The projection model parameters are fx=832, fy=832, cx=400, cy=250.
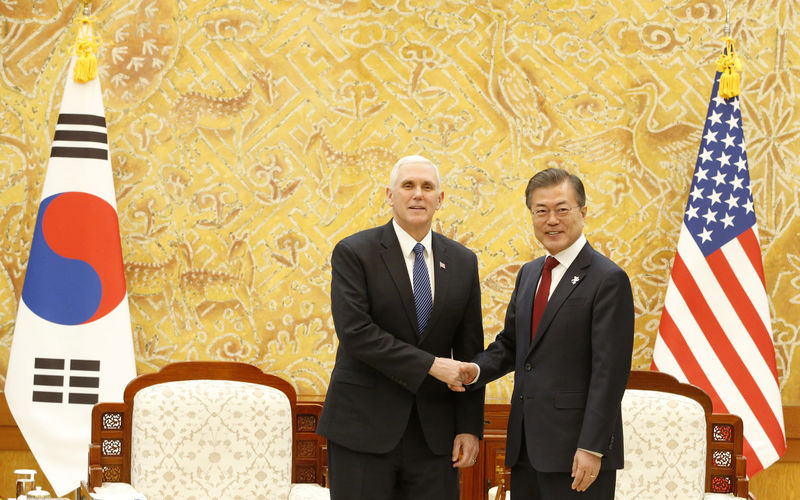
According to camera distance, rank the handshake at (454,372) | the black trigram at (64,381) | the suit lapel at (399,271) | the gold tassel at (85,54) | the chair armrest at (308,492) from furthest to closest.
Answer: the gold tassel at (85,54) → the black trigram at (64,381) → the chair armrest at (308,492) → the suit lapel at (399,271) → the handshake at (454,372)

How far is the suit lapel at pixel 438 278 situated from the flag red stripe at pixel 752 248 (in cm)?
202

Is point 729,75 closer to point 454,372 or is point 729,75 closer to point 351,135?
point 351,135

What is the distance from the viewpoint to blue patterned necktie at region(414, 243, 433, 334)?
9.46 feet

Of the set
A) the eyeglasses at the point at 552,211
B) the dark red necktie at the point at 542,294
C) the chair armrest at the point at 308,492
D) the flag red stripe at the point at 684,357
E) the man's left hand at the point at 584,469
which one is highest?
the eyeglasses at the point at 552,211

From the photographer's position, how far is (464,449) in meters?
2.86

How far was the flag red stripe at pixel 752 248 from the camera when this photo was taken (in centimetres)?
425

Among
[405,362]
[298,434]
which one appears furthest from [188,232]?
[405,362]

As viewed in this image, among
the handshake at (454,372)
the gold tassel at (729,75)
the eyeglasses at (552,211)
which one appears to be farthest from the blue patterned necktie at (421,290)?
the gold tassel at (729,75)

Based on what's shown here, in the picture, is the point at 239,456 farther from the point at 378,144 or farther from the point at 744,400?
the point at 744,400

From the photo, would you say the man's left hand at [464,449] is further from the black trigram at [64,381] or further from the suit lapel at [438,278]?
the black trigram at [64,381]

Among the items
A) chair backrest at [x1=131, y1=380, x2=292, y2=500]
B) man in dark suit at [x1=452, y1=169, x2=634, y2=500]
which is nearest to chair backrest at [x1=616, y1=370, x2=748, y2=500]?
man in dark suit at [x1=452, y1=169, x2=634, y2=500]

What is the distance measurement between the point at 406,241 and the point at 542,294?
1.67 ft

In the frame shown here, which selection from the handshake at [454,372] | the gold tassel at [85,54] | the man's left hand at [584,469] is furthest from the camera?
the gold tassel at [85,54]

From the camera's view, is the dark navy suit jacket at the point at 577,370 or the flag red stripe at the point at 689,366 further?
the flag red stripe at the point at 689,366
